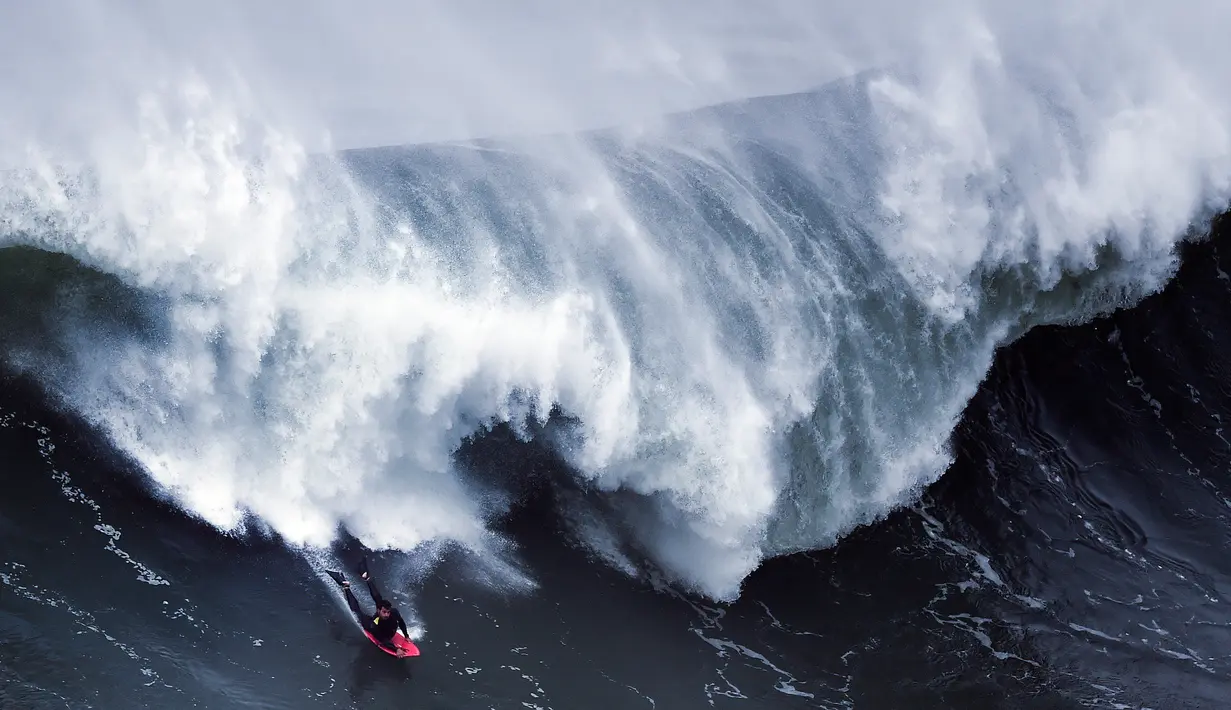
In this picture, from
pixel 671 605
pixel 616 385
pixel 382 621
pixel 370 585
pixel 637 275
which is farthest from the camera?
pixel 637 275

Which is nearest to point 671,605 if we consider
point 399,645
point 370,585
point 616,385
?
point 616,385

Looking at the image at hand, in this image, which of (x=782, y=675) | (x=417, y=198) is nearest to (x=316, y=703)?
(x=782, y=675)

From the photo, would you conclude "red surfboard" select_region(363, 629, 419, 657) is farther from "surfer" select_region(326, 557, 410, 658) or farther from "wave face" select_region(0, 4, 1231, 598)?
"wave face" select_region(0, 4, 1231, 598)

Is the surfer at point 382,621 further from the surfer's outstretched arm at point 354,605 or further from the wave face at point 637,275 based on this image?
the wave face at point 637,275

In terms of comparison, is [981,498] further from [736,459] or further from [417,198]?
[417,198]

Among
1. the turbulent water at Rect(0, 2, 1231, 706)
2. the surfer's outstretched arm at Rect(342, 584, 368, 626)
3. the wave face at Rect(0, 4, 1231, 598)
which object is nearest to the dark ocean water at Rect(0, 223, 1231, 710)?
the turbulent water at Rect(0, 2, 1231, 706)

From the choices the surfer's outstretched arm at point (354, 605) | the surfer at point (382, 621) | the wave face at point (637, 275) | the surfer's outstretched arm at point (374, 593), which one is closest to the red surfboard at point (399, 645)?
the surfer at point (382, 621)

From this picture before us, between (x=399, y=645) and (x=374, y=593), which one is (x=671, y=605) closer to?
(x=399, y=645)
